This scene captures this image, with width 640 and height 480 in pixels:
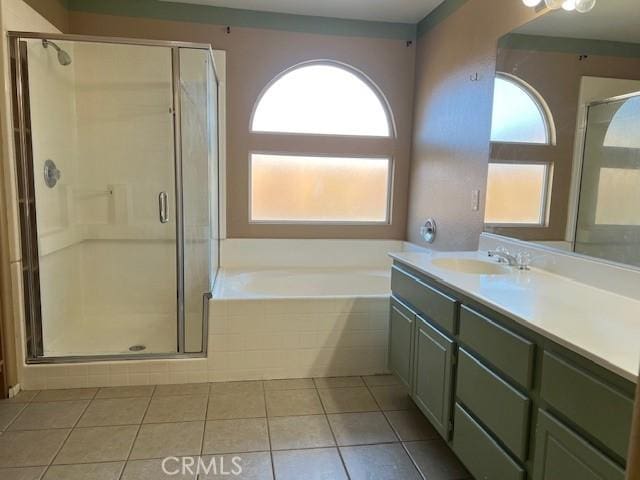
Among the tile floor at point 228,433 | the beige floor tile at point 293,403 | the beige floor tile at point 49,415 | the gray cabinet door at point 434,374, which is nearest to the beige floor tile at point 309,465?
the tile floor at point 228,433

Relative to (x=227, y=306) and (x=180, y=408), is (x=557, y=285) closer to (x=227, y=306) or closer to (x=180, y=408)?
(x=227, y=306)

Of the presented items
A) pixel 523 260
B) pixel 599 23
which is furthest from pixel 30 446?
pixel 599 23

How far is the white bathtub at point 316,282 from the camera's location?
3430mm

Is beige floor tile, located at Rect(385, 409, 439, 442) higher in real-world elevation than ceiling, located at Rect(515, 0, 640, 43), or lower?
lower

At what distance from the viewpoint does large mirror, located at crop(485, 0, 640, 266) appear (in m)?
1.71

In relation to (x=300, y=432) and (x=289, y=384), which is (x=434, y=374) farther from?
(x=289, y=384)

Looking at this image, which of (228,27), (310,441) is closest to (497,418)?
(310,441)

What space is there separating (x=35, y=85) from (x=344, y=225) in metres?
2.36

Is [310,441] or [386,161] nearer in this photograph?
[310,441]

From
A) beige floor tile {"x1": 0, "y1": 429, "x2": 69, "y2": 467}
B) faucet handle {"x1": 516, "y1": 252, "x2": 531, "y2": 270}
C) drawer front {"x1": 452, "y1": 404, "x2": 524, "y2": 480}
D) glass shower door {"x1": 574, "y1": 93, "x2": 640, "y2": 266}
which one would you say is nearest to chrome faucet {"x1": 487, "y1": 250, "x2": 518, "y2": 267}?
faucet handle {"x1": 516, "y1": 252, "x2": 531, "y2": 270}

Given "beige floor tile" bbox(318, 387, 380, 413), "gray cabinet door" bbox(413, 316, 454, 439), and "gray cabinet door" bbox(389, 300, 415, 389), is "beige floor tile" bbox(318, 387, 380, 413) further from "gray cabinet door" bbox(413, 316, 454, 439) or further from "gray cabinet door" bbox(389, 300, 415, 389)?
"gray cabinet door" bbox(413, 316, 454, 439)

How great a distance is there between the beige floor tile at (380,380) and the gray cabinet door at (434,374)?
557mm

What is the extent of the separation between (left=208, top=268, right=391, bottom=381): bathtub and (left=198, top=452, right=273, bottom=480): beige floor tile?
30.4 inches

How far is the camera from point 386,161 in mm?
3838
